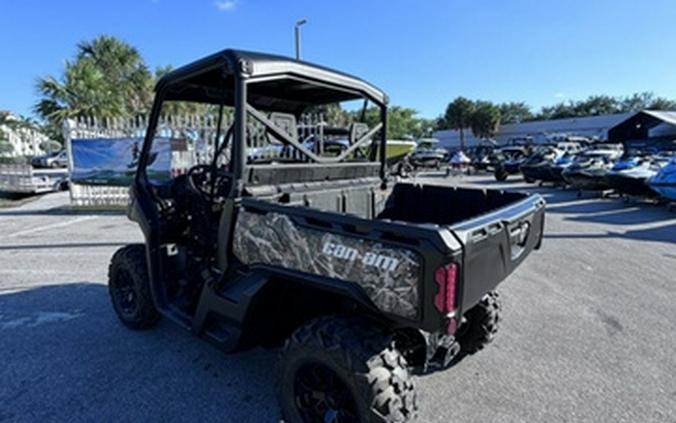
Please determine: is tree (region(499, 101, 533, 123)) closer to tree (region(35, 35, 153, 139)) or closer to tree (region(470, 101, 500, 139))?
tree (region(470, 101, 500, 139))

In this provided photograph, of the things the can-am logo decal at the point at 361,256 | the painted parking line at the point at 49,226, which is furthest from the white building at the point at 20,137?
the can-am logo decal at the point at 361,256

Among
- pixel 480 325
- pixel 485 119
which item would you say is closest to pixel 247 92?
pixel 480 325

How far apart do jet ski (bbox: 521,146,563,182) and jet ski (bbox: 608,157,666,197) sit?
3.65 metres

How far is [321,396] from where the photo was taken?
2.15 metres

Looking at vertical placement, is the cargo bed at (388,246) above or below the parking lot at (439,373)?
above

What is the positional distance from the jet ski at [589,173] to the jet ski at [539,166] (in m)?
1.78

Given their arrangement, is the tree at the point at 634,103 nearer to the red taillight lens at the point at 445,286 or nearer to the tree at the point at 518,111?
the tree at the point at 518,111

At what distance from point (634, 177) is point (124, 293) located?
13236 mm

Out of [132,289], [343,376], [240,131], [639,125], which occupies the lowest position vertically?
[132,289]

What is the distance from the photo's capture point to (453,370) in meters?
2.97

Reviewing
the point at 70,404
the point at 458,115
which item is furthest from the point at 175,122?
the point at 458,115

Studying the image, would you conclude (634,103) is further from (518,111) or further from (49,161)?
(49,161)

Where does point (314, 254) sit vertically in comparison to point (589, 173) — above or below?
above

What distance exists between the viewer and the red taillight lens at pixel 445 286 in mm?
1626
